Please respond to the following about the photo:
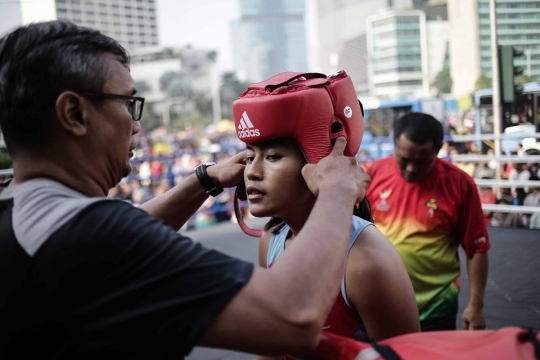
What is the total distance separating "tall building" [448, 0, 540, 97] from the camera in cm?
455

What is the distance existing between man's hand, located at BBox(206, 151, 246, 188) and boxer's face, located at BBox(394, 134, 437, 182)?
164 centimetres

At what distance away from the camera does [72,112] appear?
3.89ft

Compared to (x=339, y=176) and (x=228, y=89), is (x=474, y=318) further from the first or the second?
(x=228, y=89)

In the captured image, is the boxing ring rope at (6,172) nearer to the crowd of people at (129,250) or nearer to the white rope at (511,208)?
the crowd of people at (129,250)

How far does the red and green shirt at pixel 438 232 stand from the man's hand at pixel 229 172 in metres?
1.57

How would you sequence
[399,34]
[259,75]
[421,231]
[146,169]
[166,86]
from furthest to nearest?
[259,75] < [166,86] < [399,34] < [146,169] < [421,231]

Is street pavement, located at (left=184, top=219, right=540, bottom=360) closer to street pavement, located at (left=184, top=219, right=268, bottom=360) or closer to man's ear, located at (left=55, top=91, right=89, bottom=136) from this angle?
street pavement, located at (left=184, top=219, right=268, bottom=360)

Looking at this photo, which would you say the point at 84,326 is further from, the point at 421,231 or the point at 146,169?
the point at 146,169

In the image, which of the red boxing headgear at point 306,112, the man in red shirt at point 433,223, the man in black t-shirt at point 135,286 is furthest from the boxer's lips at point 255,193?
the man in red shirt at point 433,223

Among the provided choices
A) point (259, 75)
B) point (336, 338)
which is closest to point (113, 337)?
point (336, 338)

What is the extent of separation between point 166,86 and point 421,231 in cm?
10527

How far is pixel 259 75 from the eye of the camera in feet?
627

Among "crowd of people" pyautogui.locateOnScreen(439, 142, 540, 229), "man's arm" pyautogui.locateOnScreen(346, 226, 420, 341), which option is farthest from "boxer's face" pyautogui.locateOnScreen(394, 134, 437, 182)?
"crowd of people" pyautogui.locateOnScreen(439, 142, 540, 229)

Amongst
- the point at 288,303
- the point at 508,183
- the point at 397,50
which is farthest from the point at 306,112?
the point at 397,50
